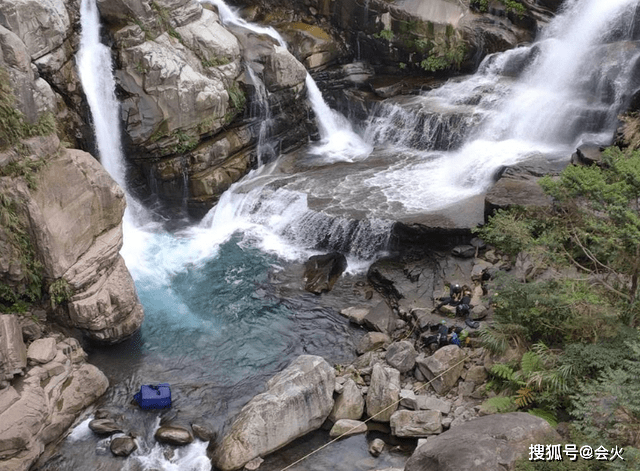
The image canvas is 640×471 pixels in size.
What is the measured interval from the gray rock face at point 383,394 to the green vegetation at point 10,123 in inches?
316

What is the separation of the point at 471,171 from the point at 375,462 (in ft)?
33.9

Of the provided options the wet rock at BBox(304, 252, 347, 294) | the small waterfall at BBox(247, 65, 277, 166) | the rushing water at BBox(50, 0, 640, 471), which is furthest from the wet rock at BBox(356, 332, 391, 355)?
the small waterfall at BBox(247, 65, 277, 166)

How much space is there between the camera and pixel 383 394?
10.3 m

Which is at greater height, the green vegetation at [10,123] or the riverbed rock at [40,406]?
the green vegetation at [10,123]

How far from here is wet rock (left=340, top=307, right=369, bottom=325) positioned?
43.3ft

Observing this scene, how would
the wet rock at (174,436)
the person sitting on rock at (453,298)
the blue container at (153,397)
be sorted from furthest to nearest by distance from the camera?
the person sitting on rock at (453,298)
the blue container at (153,397)
the wet rock at (174,436)

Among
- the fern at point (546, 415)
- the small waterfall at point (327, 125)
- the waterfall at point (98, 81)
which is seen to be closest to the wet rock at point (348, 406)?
the fern at point (546, 415)

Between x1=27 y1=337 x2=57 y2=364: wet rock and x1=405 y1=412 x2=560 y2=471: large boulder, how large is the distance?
684 cm

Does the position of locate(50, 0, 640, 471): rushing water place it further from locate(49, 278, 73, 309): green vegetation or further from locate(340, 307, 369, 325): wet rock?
locate(49, 278, 73, 309): green vegetation

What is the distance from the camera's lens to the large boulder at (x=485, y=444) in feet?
23.2

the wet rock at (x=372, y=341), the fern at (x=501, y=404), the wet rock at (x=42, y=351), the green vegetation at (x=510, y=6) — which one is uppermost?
the green vegetation at (x=510, y=6)

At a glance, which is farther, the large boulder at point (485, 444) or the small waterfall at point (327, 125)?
the small waterfall at point (327, 125)

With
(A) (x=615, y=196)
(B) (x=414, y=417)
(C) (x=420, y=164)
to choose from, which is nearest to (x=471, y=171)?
(C) (x=420, y=164)

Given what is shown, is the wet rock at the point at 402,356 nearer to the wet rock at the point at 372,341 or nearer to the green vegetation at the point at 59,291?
the wet rock at the point at 372,341
